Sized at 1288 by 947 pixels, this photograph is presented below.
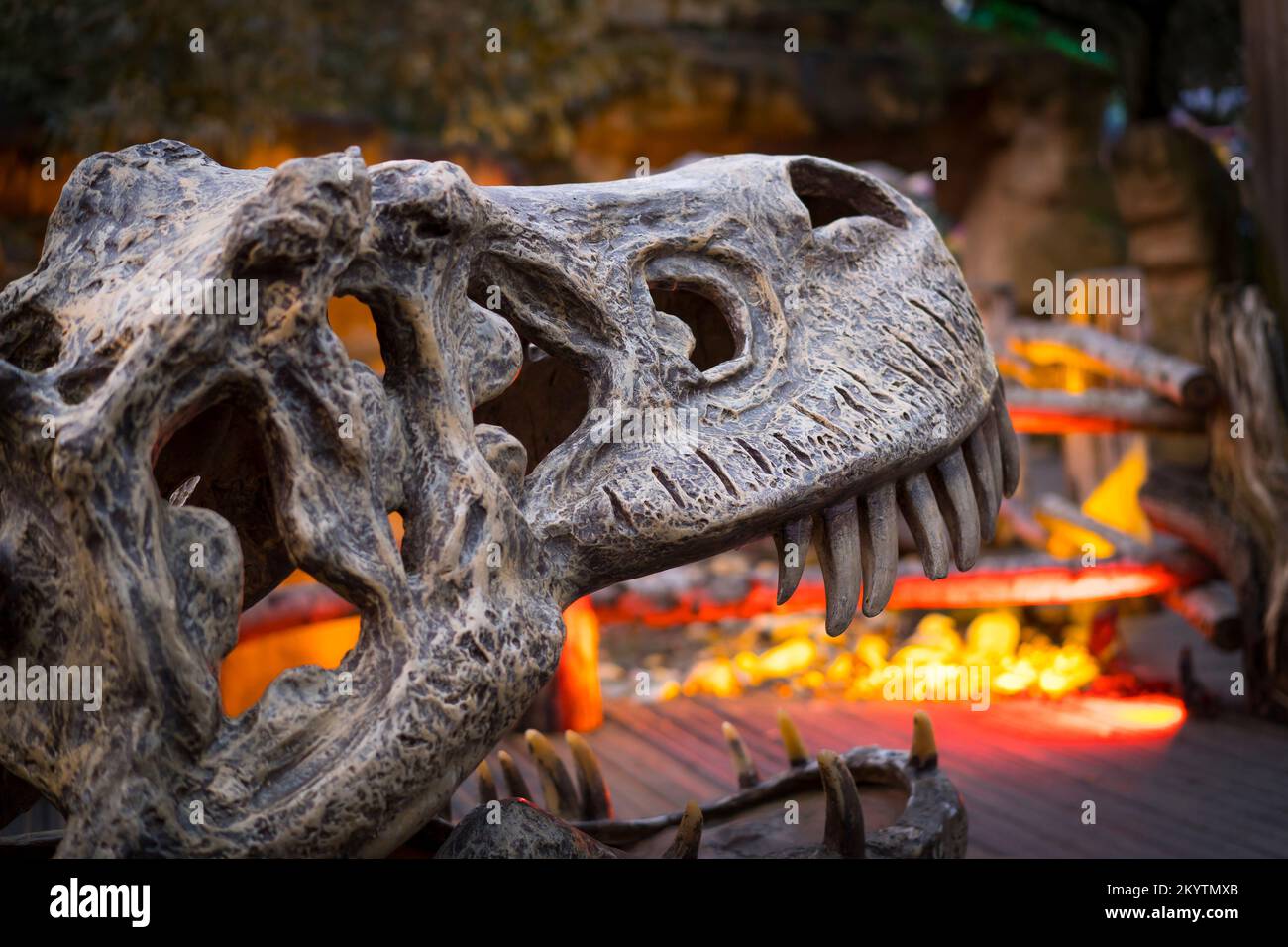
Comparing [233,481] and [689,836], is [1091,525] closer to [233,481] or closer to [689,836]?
[689,836]

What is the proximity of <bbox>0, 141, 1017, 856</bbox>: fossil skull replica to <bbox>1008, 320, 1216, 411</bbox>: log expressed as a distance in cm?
276

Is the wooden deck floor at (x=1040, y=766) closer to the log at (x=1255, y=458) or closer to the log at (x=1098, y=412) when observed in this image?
the log at (x=1255, y=458)

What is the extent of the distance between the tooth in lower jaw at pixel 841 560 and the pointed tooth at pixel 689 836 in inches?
11.6

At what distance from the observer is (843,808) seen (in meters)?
1.79

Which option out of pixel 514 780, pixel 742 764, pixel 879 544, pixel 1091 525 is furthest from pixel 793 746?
pixel 1091 525

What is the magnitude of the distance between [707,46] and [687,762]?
7048mm

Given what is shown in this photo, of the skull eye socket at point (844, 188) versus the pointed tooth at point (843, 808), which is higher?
the skull eye socket at point (844, 188)

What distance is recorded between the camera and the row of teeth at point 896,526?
1640 millimetres

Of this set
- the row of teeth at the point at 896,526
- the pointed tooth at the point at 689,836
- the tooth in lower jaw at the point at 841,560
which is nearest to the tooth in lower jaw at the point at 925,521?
the row of teeth at the point at 896,526

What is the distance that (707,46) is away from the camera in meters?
9.21

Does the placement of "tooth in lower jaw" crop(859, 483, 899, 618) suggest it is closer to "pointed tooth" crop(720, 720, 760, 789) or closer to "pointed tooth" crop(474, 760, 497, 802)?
"pointed tooth" crop(474, 760, 497, 802)

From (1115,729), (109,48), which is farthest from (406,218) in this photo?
(109,48)

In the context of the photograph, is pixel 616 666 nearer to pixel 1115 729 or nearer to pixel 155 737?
pixel 1115 729

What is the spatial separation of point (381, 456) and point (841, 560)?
64 cm
